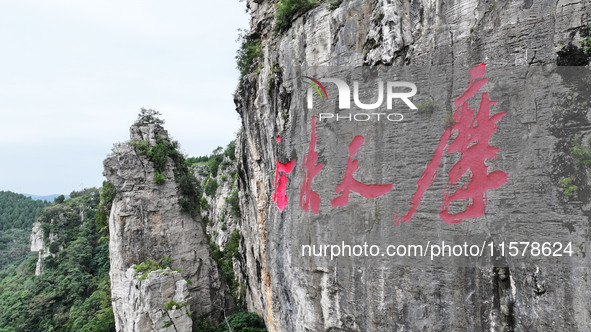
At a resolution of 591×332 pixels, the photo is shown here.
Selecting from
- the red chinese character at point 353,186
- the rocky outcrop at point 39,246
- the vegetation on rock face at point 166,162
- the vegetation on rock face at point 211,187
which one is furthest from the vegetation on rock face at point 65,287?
the red chinese character at point 353,186

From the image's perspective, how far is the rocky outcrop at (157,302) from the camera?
12.0 m

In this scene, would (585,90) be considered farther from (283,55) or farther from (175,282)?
(175,282)

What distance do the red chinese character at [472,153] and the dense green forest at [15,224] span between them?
128 feet

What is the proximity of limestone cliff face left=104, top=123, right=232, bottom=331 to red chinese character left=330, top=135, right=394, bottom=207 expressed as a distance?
9267mm

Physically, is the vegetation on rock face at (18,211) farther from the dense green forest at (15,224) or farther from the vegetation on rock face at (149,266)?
the vegetation on rock face at (149,266)

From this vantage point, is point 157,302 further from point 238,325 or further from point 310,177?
point 310,177

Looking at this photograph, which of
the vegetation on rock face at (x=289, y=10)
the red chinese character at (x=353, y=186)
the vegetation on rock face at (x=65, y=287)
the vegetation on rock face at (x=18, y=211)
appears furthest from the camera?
the vegetation on rock face at (x=18, y=211)

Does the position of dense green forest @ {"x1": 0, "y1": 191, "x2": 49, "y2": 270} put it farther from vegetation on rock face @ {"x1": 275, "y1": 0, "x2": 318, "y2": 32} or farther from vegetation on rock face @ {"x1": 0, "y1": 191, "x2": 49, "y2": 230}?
vegetation on rock face @ {"x1": 275, "y1": 0, "x2": 318, "y2": 32}

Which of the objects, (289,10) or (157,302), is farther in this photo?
(157,302)

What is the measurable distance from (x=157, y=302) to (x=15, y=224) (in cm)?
4645

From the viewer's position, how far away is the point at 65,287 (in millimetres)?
22781

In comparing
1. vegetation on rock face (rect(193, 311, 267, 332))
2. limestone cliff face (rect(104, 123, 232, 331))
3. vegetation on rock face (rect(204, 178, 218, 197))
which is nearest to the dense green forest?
vegetation on rock face (rect(204, 178, 218, 197))

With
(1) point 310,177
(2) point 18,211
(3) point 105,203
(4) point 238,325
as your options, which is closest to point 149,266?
(3) point 105,203

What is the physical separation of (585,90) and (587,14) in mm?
1155
